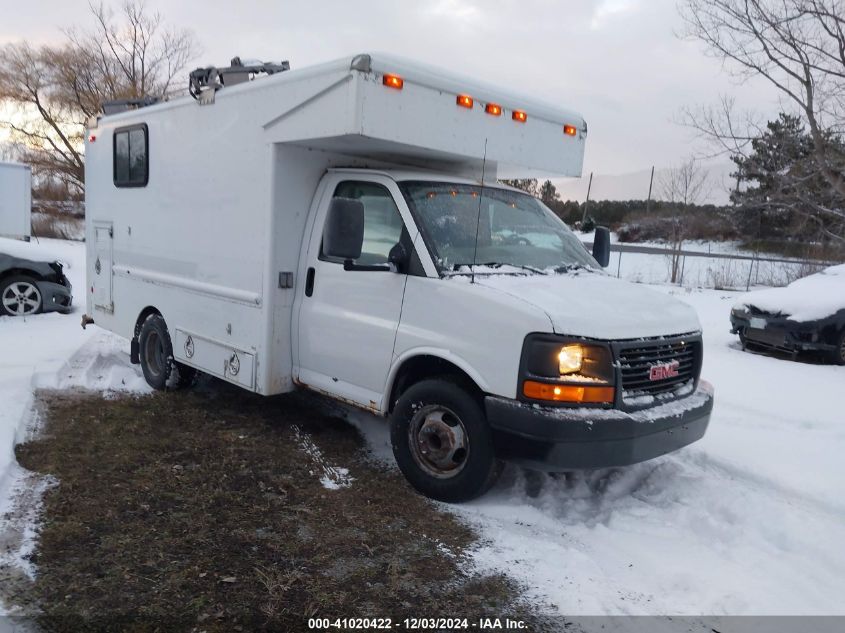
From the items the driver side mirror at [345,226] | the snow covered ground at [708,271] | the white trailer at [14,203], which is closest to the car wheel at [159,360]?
the driver side mirror at [345,226]

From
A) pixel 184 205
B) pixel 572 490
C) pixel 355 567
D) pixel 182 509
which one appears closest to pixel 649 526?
pixel 572 490

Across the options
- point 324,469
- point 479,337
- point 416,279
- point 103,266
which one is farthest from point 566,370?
point 103,266

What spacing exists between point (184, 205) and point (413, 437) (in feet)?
10.8

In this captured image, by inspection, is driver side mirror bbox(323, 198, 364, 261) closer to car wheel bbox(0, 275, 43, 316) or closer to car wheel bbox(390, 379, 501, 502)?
car wheel bbox(390, 379, 501, 502)

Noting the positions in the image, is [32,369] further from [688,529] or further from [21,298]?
[688,529]

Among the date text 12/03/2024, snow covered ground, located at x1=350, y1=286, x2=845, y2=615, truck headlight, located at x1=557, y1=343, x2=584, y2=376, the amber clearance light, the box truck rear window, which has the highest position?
the box truck rear window

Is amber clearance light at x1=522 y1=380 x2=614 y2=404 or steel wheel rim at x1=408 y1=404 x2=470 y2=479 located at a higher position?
amber clearance light at x1=522 y1=380 x2=614 y2=404

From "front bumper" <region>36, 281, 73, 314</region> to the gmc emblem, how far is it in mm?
9282

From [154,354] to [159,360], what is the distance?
149mm

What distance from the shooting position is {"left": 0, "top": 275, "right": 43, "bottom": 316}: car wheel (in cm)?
973

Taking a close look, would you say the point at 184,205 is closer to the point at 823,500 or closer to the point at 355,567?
the point at 355,567

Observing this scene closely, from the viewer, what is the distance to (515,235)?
4.95m

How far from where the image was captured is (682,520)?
420 centimetres

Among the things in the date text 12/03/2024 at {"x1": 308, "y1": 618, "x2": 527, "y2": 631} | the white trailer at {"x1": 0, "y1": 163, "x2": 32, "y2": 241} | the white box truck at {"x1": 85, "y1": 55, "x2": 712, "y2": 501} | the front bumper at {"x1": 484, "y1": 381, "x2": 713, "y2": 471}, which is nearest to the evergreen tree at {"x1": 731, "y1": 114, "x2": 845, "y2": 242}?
the white box truck at {"x1": 85, "y1": 55, "x2": 712, "y2": 501}
